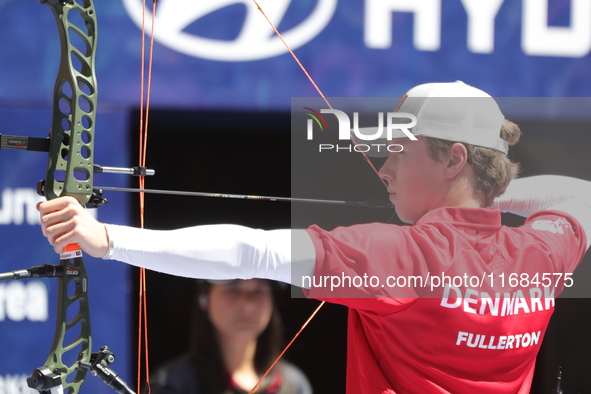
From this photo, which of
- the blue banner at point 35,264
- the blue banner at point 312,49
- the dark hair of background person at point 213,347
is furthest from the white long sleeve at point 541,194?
the blue banner at point 35,264

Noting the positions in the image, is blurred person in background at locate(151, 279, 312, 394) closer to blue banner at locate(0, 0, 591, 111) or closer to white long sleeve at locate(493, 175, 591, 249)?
blue banner at locate(0, 0, 591, 111)

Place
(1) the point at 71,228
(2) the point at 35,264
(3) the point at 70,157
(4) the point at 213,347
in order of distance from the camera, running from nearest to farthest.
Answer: (1) the point at 71,228, (3) the point at 70,157, (2) the point at 35,264, (4) the point at 213,347

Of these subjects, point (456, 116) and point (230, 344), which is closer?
point (456, 116)

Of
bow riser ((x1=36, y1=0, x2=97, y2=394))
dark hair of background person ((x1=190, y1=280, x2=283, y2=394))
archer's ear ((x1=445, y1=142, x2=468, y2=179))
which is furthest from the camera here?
dark hair of background person ((x1=190, y1=280, x2=283, y2=394))

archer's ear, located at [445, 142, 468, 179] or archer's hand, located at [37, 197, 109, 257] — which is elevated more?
archer's ear, located at [445, 142, 468, 179]

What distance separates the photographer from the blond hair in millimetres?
1797

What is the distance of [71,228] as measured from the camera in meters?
1.36

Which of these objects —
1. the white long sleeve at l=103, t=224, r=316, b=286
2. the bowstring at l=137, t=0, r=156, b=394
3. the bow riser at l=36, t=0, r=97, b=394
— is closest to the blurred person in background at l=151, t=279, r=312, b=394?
the bowstring at l=137, t=0, r=156, b=394

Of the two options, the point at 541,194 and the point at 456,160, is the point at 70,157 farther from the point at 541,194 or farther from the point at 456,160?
the point at 541,194

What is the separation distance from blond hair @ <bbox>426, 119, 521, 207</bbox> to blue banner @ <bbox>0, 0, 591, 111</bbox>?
1.96ft

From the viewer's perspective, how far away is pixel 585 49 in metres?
2.51

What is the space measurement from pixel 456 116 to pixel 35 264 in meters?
1.58

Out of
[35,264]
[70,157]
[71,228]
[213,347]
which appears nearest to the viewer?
[71,228]

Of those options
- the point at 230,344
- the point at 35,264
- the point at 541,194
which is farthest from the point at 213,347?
the point at 541,194
